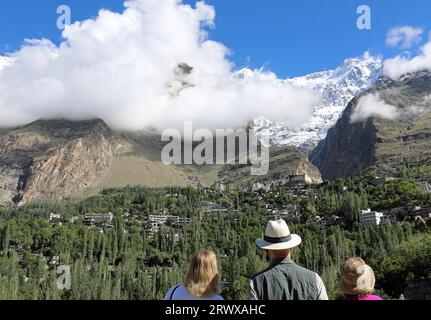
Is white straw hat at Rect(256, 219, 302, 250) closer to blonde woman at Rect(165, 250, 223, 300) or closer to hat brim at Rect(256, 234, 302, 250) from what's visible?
hat brim at Rect(256, 234, 302, 250)

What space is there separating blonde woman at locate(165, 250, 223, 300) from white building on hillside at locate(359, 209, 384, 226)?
154763 millimetres

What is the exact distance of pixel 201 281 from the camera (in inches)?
301

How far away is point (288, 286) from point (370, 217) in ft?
526

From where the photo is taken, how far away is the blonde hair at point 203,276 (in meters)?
7.59

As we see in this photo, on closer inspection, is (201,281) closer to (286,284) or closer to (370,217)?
(286,284)

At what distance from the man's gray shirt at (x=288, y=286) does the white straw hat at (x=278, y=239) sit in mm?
458

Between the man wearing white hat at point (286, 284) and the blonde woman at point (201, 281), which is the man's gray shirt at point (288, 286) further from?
the blonde woman at point (201, 281)

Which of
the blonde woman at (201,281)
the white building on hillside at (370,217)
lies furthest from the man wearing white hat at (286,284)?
the white building on hillside at (370,217)

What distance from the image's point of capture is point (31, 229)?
184125 mm

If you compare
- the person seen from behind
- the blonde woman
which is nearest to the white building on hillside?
the person seen from behind
